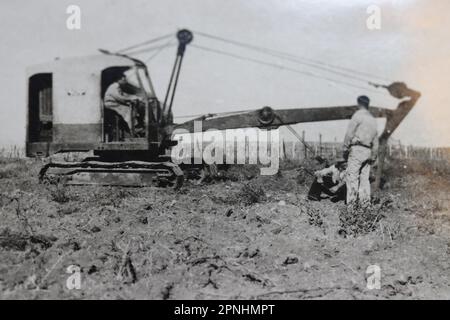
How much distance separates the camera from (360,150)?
662 cm

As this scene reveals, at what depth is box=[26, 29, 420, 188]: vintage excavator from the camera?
8.15m

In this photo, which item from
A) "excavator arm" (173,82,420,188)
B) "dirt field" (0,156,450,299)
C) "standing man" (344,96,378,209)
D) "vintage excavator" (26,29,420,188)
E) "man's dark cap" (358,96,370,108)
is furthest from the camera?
"vintage excavator" (26,29,420,188)

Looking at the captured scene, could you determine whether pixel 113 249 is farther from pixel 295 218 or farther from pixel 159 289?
pixel 295 218

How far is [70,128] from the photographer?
823cm

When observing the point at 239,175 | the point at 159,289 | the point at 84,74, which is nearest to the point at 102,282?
the point at 159,289

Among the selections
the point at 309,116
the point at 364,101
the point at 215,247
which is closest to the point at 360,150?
the point at 364,101

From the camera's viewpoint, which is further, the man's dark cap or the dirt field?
the man's dark cap

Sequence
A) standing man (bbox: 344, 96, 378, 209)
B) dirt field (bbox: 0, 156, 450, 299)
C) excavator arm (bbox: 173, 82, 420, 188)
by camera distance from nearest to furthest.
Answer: dirt field (bbox: 0, 156, 450, 299) < standing man (bbox: 344, 96, 378, 209) < excavator arm (bbox: 173, 82, 420, 188)

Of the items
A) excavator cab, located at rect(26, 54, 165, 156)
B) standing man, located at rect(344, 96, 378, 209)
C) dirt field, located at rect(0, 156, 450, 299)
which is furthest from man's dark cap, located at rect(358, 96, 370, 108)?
excavator cab, located at rect(26, 54, 165, 156)

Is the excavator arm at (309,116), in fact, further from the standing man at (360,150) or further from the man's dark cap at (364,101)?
the standing man at (360,150)

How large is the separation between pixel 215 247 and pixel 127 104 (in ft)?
13.9

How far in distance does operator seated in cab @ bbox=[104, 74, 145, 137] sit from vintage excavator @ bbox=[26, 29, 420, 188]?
45 mm

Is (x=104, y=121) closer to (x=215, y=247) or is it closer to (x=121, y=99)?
(x=121, y=99)

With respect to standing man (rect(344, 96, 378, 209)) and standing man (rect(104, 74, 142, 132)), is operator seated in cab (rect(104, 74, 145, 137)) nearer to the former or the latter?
standing man (rect(104, 74, 142, 132))
